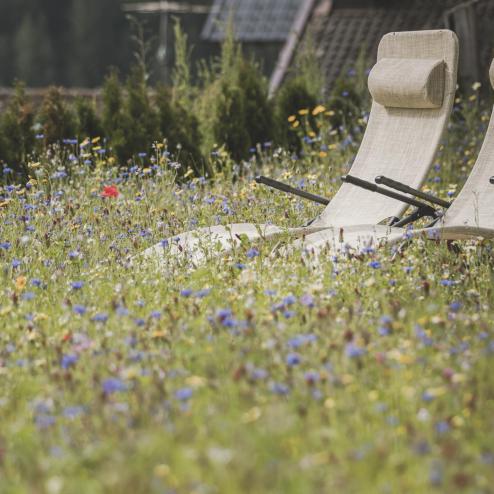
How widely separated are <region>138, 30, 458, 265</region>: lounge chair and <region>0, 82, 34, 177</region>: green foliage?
2.92 meters

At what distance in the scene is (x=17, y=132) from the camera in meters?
7.50

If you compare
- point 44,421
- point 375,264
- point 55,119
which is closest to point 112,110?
point 55,119

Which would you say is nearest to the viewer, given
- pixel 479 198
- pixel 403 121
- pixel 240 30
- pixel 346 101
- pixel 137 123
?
pixel 479 198

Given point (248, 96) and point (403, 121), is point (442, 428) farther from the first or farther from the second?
point (248, 96)

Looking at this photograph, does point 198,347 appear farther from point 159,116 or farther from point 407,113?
point 159,116

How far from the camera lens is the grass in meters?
2.24

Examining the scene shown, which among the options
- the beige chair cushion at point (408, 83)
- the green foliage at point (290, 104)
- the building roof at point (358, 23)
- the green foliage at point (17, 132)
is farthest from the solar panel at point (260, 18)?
the beige chair cushion at point (408, 83)

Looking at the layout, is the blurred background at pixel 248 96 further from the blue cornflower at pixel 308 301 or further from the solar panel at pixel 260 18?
the blue cornflower at pixel 308 301

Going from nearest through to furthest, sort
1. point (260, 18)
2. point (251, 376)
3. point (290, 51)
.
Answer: point (251, 376) → point (290, 51) → point (260, 18)

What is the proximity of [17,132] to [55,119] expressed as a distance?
1.12 ft

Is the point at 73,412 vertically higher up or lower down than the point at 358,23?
higher up

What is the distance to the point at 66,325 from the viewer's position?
11.4ft

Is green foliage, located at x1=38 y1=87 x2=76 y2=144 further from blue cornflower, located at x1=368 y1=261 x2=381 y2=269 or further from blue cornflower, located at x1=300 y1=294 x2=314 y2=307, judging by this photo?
blue cornflower, located at x1=300 y1=294 x2=314 y2=307

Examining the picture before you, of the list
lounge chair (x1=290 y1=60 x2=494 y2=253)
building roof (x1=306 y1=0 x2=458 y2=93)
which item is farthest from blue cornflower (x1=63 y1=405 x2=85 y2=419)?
building roof (x1=306 y1=0 x2=458 y2=93)
